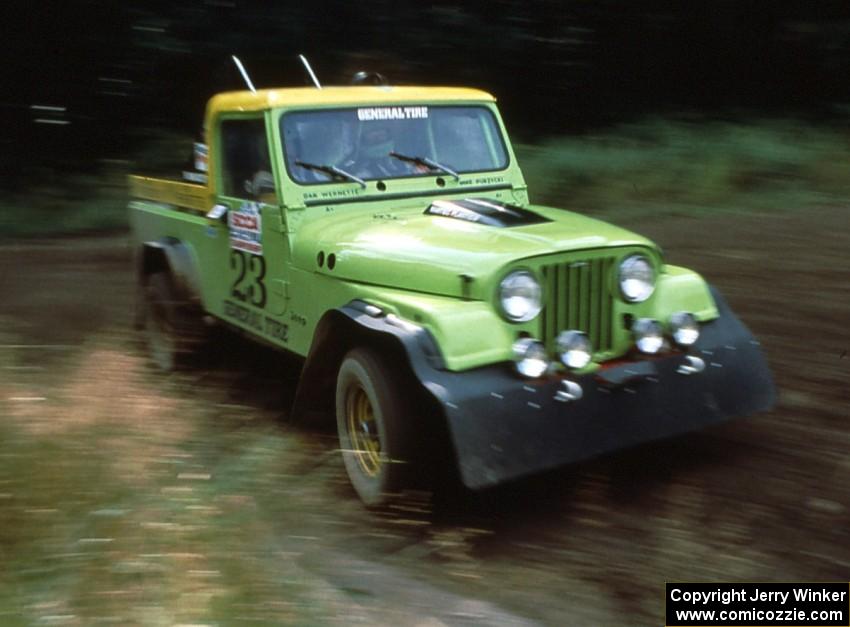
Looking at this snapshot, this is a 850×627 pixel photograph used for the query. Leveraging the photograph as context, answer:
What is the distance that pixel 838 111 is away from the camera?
40.8 feet

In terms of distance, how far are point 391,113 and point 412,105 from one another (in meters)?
0.13

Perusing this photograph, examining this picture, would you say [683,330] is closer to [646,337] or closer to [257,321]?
[646,337]

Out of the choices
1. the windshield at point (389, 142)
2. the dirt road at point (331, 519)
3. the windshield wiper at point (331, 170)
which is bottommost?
the dirt road at point (331, 519)

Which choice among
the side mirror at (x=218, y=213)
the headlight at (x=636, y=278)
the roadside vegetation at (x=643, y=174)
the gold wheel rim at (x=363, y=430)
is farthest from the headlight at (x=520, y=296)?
the roadside vegetation at (x=643, y=174)

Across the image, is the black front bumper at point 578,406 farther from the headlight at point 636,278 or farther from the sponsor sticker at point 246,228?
the sponsor sticker at point 246,228

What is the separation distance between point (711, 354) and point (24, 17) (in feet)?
36.5

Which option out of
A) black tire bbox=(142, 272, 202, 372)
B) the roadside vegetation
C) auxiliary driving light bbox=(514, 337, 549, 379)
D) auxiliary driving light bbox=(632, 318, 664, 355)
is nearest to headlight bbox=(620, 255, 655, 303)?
auxiliary driving light bbox=(632, 318, 664, 355)

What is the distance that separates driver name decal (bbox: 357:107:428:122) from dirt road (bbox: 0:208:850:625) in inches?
61.7

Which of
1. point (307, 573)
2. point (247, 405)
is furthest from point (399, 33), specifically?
point (307, 573)

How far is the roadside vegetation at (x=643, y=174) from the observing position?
1005 cm

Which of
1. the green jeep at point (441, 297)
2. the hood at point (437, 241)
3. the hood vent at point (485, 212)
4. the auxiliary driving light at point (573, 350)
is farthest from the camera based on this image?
the hood vent at point (485, 212)

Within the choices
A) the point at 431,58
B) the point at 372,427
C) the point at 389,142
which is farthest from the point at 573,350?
the point at 431,58

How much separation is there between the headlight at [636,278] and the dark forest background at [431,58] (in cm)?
891

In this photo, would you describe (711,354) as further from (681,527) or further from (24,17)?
(24,17)
